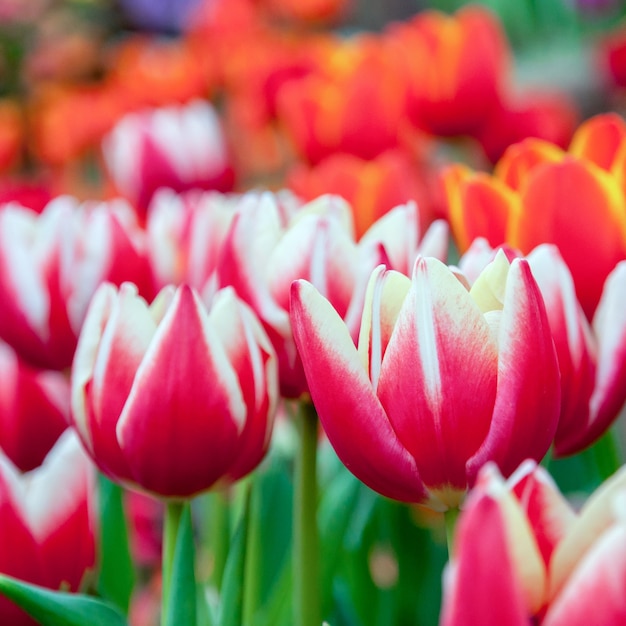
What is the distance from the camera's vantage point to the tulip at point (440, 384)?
0.80 ft

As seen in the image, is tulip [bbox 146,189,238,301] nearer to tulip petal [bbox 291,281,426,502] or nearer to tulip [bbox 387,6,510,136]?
tulip petal [bbox 291,281,426,502]

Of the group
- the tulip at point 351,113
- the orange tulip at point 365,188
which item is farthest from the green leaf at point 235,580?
the tulip at point 351,113

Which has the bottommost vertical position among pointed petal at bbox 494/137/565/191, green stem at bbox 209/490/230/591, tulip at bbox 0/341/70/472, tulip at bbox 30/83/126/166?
tulip at bbox 30/83/126/166

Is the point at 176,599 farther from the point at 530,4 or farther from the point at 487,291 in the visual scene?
the point at 530,4

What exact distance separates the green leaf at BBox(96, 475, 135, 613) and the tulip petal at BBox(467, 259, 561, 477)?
240 millimetres

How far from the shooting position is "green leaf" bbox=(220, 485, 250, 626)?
324 millimetres

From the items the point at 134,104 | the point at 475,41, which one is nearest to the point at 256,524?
the point at 475,41

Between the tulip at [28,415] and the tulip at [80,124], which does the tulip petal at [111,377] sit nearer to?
the tulip at [28,415]

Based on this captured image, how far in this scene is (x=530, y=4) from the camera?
274 cm

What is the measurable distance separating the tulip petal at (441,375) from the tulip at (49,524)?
147 mm

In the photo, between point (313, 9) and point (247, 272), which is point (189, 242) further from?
point (313, 9)

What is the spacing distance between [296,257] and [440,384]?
11 centimetres

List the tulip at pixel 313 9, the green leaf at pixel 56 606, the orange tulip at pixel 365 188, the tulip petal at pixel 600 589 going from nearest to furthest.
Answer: the tulip petal at pixel 600 589
the green leaf at pixel 56 606
the orange tulip at pixel 365 188
the tulip at pixel 313 9

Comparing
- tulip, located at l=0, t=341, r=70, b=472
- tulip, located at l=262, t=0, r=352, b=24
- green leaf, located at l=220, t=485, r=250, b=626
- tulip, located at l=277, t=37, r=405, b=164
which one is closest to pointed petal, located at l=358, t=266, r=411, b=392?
green leaf, located at l=220, t=485, r=250, b=626
